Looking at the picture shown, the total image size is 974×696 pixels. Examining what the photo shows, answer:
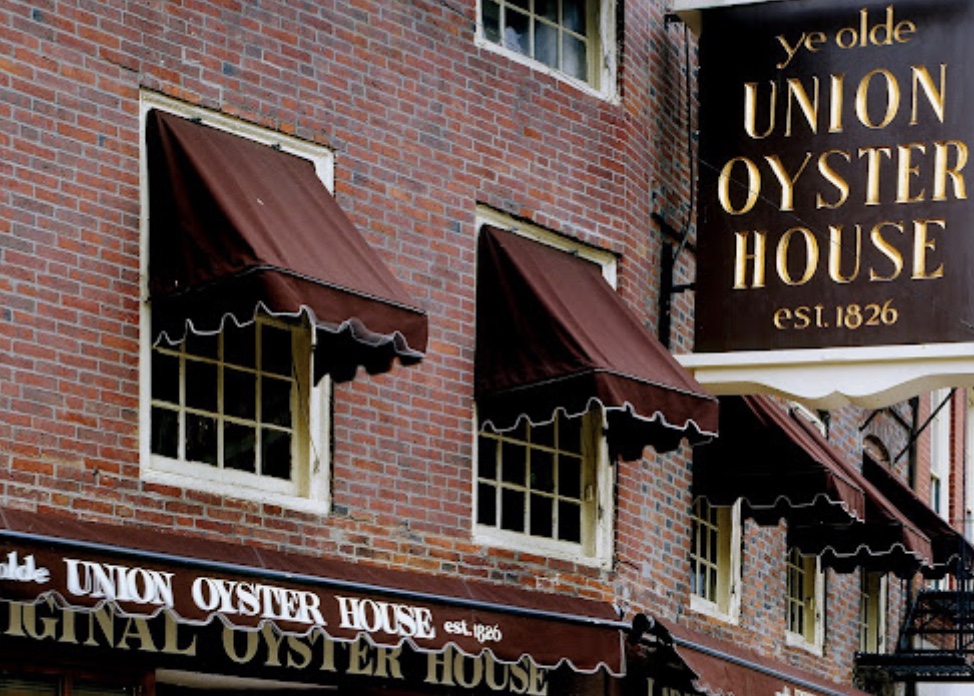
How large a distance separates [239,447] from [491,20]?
394 centimetres

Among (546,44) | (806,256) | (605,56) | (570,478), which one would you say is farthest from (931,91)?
(570,478)

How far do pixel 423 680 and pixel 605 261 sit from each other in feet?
11.7

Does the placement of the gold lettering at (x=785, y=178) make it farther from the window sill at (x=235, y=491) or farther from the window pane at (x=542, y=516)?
the window sill at (x=235, y=491)

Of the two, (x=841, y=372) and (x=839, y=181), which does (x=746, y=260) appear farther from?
(x=841, y=372)

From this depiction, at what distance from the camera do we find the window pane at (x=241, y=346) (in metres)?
13.6

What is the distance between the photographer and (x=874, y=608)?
921 inches

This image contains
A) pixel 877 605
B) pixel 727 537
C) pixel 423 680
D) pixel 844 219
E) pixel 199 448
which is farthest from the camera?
pixel 877 605

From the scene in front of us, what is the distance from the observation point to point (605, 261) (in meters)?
16.8

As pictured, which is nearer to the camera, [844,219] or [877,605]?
[844,219]

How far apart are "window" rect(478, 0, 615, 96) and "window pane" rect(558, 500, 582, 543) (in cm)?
285

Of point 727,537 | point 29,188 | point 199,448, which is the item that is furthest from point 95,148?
point 727,537

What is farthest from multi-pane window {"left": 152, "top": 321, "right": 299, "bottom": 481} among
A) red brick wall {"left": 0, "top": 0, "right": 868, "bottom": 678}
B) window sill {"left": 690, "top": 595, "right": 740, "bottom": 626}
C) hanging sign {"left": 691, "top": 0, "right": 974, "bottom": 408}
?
window sill {"left": 690, "top": 595, "right": 740, "bottom": 626}

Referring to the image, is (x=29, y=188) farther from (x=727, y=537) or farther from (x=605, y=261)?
(x=727, y=537)

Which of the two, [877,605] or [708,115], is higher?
[708,115]
